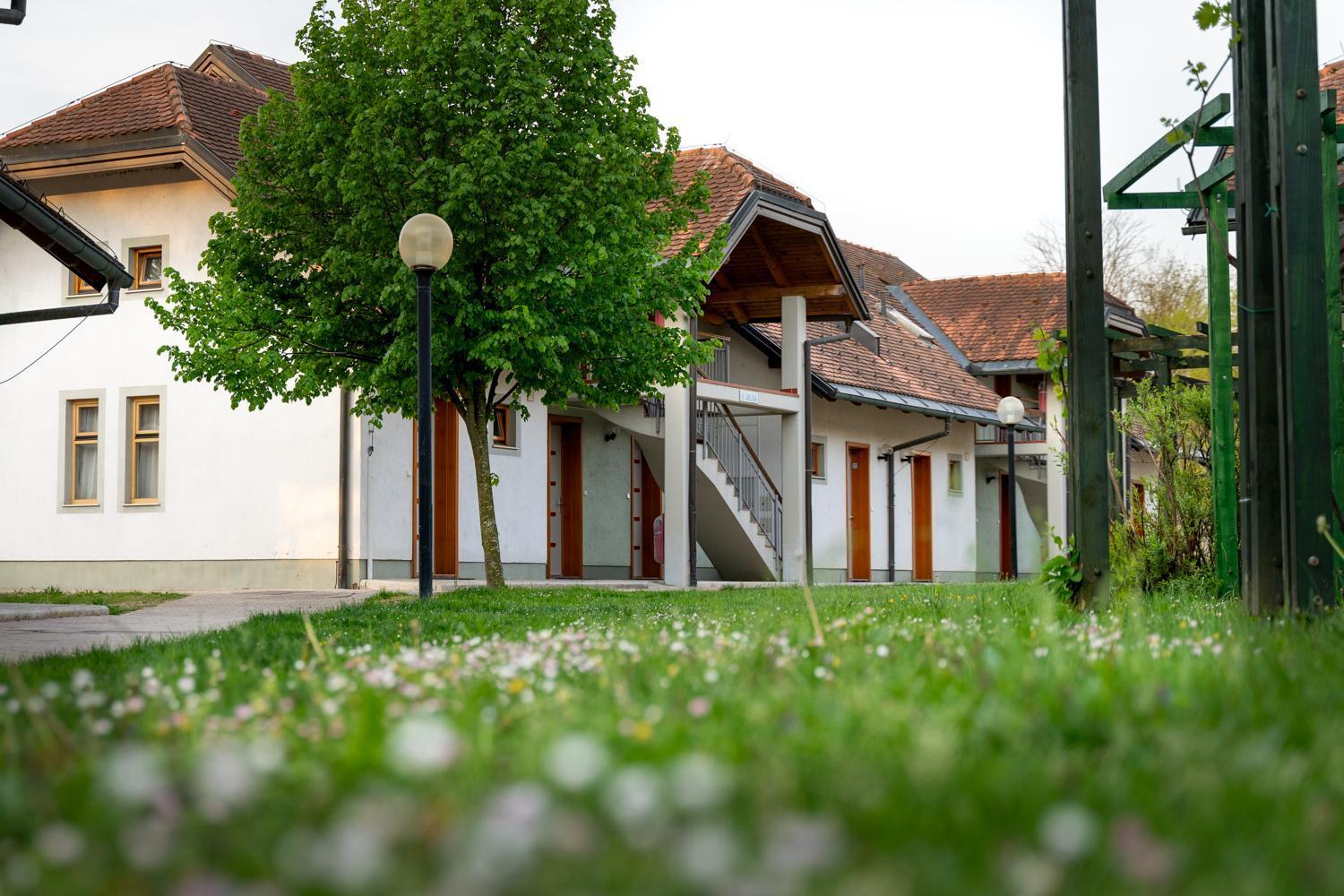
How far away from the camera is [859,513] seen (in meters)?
28.6

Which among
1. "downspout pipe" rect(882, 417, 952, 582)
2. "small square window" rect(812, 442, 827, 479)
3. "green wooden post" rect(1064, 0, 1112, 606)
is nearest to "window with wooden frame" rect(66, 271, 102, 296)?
"small square window" rect(812, 442, 827, 479)

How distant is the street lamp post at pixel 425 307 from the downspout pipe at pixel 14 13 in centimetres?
325

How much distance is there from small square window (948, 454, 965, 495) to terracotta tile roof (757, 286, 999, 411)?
4.53 ft

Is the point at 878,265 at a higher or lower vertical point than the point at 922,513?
higher

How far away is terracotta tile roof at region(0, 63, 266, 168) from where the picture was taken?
1983cm

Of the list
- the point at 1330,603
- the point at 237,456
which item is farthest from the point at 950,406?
the point at 1330,603

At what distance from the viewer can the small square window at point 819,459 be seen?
27103 mm

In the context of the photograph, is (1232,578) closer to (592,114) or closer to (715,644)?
(715,644)

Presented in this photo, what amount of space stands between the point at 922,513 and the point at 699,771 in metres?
29.5

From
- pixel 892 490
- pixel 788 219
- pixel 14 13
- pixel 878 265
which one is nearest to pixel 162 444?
pixel 788 219

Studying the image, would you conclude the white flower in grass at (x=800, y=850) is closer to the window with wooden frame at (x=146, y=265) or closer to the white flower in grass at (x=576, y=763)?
the white flower in grass at (x=576, y=763)

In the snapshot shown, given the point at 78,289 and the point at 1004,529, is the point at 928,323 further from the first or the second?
the point at 78,289

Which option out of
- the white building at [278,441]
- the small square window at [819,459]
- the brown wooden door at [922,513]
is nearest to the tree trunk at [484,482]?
the white building at [278,441]

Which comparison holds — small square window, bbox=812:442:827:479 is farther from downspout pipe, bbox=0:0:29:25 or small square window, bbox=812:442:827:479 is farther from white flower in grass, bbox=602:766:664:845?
white flower in grass, bbox=602:766:664:845
